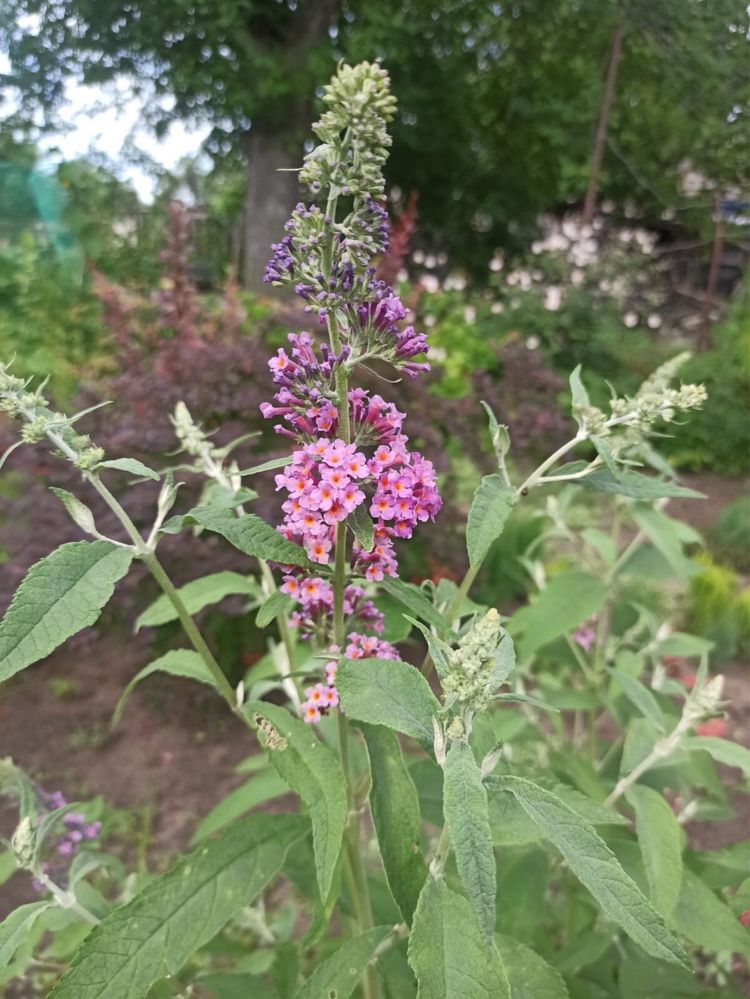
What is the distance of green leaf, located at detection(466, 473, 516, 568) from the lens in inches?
31.1

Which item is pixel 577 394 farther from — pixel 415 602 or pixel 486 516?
pixel 415 602

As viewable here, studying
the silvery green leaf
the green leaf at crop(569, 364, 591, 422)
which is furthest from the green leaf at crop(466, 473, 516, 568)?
the silvery green leaf

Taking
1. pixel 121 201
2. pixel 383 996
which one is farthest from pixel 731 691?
pixel 121 201

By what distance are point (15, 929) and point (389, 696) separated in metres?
0.57

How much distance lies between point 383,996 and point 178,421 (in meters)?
0.85

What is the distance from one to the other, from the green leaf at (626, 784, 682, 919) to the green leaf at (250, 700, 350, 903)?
1.46ft

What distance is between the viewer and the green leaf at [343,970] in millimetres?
844

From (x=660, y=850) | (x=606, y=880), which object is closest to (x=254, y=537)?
(x=606, y=880)

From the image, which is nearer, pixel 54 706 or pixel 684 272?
pixel 54 706

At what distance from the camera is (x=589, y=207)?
5.88 meters

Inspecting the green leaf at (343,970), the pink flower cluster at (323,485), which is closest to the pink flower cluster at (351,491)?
the pink flower cluster at (323,485)

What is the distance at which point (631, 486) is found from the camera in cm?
91

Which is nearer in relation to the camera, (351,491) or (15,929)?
(351,491)

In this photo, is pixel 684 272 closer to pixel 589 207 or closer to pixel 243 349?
pixel 589 207
